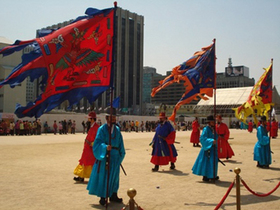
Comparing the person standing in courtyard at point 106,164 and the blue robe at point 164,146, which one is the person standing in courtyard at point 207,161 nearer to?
the blue robe at point 164,146

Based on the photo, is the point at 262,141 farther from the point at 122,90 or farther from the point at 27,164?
the point at 122,90

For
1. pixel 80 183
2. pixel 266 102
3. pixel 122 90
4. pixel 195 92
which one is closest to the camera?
pixel 80 183

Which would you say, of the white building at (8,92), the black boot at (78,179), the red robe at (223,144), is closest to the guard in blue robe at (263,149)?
the red robe at (223,144)

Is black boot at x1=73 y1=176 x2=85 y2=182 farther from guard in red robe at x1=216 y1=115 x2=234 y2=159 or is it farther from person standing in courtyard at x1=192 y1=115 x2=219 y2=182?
guard in red robe at x1=216 y1=115 x2=234 y2=159

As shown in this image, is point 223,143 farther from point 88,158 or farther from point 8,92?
point 8,92

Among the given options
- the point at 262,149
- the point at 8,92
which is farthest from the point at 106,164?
the point at 8,92

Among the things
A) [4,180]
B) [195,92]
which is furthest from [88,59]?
[195,92]

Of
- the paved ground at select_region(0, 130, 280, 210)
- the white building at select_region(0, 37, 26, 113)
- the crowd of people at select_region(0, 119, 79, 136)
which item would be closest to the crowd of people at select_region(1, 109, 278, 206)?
the paved ground at select_region(0, 130, 280, 210)

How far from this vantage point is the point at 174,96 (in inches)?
5226

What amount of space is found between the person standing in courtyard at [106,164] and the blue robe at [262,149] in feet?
20.4

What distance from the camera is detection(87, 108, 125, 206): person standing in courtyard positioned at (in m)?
6.20

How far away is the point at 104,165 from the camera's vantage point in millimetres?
6348

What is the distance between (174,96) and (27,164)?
123 meters

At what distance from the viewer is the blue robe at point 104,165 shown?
623cm
